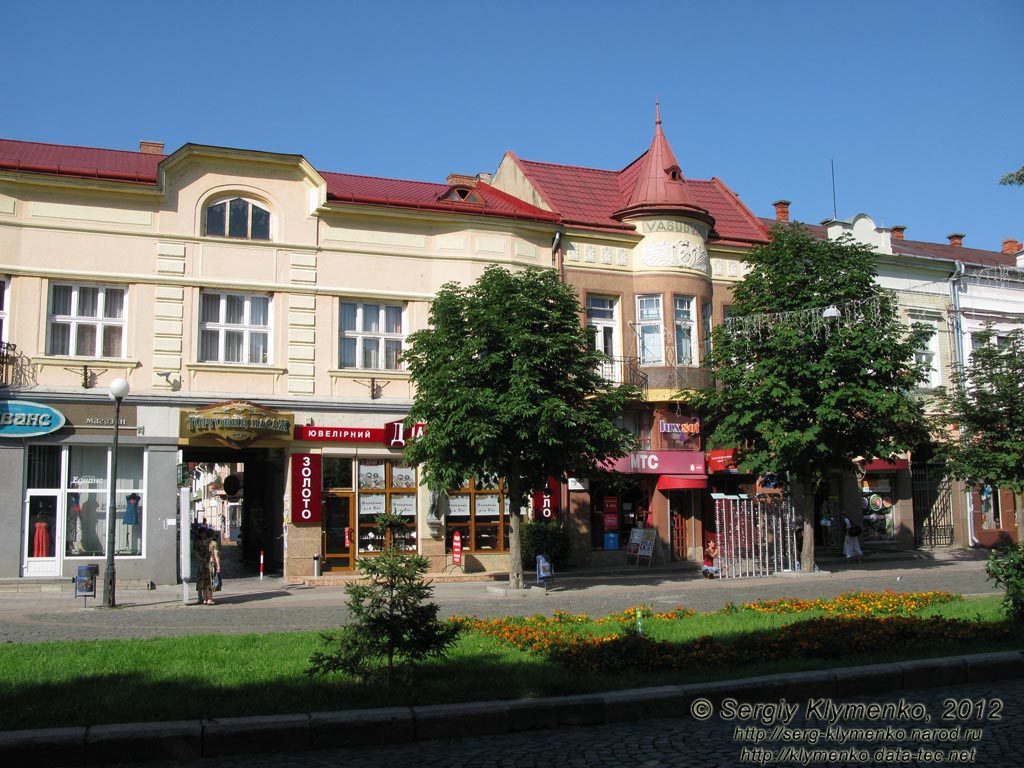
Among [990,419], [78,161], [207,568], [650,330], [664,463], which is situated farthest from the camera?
[650,330]

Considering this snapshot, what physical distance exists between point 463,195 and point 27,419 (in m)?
12.7

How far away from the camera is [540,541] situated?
25.2 meters

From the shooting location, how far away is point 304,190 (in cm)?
2478

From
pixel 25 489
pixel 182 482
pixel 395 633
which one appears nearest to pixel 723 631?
pixel 395 633

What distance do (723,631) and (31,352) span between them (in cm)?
1706

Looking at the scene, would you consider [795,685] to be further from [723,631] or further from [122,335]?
[122,335]

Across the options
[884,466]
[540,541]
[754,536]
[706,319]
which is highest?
[706,319]

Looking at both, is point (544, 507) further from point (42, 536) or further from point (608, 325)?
point (42, 536)

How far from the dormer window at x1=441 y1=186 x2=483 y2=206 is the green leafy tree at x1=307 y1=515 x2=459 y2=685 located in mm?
19474

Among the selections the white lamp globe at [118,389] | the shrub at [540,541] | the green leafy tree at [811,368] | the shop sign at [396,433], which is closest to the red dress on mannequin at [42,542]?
the white lamp globe at [118,389]

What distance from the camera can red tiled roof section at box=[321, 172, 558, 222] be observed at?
998 inches

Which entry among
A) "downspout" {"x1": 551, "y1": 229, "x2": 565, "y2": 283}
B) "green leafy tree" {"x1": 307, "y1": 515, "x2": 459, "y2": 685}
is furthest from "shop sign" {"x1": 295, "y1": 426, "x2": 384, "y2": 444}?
"green leafy tree" {"x1": 307, "y1": 515, "x2": 459, "y2": 685}

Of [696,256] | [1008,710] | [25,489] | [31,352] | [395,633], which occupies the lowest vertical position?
[1008,710]

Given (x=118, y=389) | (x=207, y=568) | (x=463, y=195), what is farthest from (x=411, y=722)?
(x=463, y=195)
